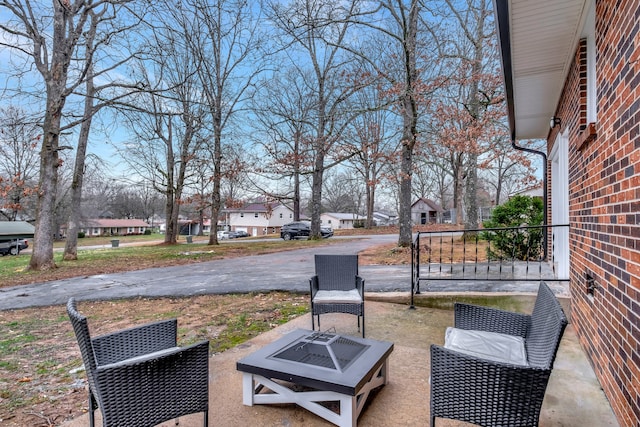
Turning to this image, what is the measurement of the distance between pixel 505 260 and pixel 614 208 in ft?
19.2

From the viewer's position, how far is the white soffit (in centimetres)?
264

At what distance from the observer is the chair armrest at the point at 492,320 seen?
2.68 meters

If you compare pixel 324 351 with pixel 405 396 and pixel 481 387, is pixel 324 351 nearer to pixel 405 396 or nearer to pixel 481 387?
pixel 405 396

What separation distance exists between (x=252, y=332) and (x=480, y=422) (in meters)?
2.68

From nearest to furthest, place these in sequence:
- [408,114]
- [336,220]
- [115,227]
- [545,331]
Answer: [545,331]
[408,114]
[115,227]
[336,220]

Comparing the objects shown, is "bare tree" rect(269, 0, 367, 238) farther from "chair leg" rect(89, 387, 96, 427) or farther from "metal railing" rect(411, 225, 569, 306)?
"chair leg" rect(89, 387, 96, 427)

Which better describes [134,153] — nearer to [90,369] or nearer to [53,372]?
[53,372]

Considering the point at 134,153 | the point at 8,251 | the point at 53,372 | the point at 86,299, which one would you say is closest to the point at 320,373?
the point at 53,372

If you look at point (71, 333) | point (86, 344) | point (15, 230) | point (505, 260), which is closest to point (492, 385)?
point (86, 344)

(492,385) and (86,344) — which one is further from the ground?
(86,344)

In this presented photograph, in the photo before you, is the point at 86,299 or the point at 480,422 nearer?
the point at 480,422

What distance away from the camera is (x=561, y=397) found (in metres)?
2.50

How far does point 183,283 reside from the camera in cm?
725

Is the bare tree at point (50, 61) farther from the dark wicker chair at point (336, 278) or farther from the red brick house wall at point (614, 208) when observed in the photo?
the red brick house wall at point (614, 208)
